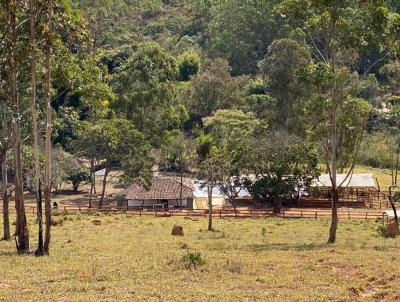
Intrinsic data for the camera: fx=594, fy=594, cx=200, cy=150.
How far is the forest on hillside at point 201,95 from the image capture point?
21375 mm

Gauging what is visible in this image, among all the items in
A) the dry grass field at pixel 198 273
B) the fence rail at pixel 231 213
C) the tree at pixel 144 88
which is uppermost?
the tree at pixel 144 88

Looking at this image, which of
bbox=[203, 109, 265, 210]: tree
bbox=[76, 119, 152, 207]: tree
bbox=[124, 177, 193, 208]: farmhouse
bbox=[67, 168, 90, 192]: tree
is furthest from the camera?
bbox=[67, 168, 90, 192]: tree

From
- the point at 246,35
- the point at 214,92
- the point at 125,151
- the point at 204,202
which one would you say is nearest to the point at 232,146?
the point at 204,202

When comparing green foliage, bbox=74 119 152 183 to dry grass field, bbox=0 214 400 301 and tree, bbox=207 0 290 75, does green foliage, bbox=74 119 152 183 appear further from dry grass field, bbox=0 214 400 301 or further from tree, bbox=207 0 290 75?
tree, bbox=207 0 290 75

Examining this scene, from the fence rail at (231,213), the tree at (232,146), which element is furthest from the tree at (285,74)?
the fence rail at (231,213)

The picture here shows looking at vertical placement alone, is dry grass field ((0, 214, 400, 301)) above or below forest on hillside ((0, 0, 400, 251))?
below

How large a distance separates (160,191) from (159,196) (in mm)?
680

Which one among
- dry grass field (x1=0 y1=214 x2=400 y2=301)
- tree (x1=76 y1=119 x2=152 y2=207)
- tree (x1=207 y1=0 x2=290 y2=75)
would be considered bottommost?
dry grass field (x1=0 y1=214 x2=400 y2=301)

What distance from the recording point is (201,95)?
80188 millimetres

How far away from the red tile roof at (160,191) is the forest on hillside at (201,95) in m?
1.62

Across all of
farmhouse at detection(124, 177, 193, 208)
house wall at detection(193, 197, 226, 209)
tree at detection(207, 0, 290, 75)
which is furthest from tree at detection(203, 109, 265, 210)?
tree at detection(207, 0, 290, 75)

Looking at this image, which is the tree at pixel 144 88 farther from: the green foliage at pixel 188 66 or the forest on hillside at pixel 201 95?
the green foliage at pixel 188 66

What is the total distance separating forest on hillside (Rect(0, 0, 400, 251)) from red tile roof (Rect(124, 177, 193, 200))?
63.9 inches

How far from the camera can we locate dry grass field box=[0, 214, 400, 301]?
13.6 m
